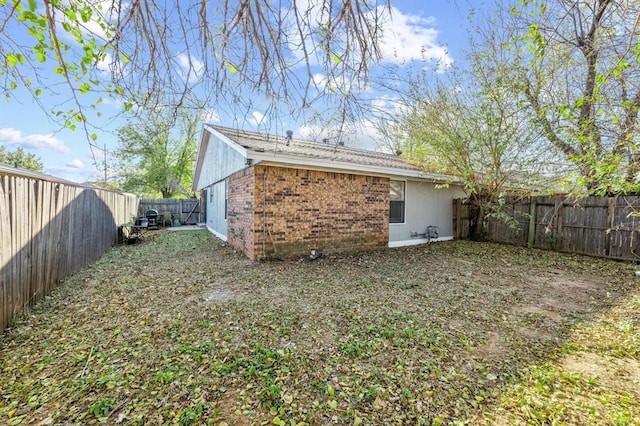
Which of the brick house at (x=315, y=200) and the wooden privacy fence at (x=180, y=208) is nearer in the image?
the brick house at (x=315, y=200)

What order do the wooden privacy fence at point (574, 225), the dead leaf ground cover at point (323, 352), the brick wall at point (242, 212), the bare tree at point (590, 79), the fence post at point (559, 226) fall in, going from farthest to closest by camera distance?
the fence post at point (559, 226) < the wooden privacy fence at point (574, 225) < the brick wall at point (242, 212) < the bare tree at point (590, 79) < the dead leaf ground cover at point (323, 352)

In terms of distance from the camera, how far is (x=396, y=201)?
9.22 meters

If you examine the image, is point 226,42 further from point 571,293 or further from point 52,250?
point 571,293

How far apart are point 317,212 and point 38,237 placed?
207 inches

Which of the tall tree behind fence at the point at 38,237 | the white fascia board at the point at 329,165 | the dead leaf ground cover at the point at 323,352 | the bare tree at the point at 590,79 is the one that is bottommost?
the dead leaf ground cover at the point at 323,352

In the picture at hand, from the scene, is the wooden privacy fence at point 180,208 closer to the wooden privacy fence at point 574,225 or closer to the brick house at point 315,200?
the brick house at point 315,200

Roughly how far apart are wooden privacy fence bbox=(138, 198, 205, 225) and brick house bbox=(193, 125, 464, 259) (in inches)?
353

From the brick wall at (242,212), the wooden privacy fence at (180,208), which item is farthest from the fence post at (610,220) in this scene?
the wooden privacy fence at (180,208)

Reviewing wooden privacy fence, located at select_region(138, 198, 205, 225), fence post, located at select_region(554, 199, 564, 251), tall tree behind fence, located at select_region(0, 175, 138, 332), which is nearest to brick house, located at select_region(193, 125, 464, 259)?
tall tree behind fence, located at select_region(0, 175, 138, 332)

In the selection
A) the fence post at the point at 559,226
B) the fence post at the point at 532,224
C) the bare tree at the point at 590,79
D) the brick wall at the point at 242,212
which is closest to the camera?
the bare tree at the point at 590,79

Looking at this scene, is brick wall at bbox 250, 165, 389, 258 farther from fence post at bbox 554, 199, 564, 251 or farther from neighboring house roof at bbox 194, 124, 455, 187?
fence post at bbox 554, 199, 564, 251

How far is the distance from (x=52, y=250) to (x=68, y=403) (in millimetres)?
3503

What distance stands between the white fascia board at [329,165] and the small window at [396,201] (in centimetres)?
56

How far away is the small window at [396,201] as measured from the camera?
29.8 feet
